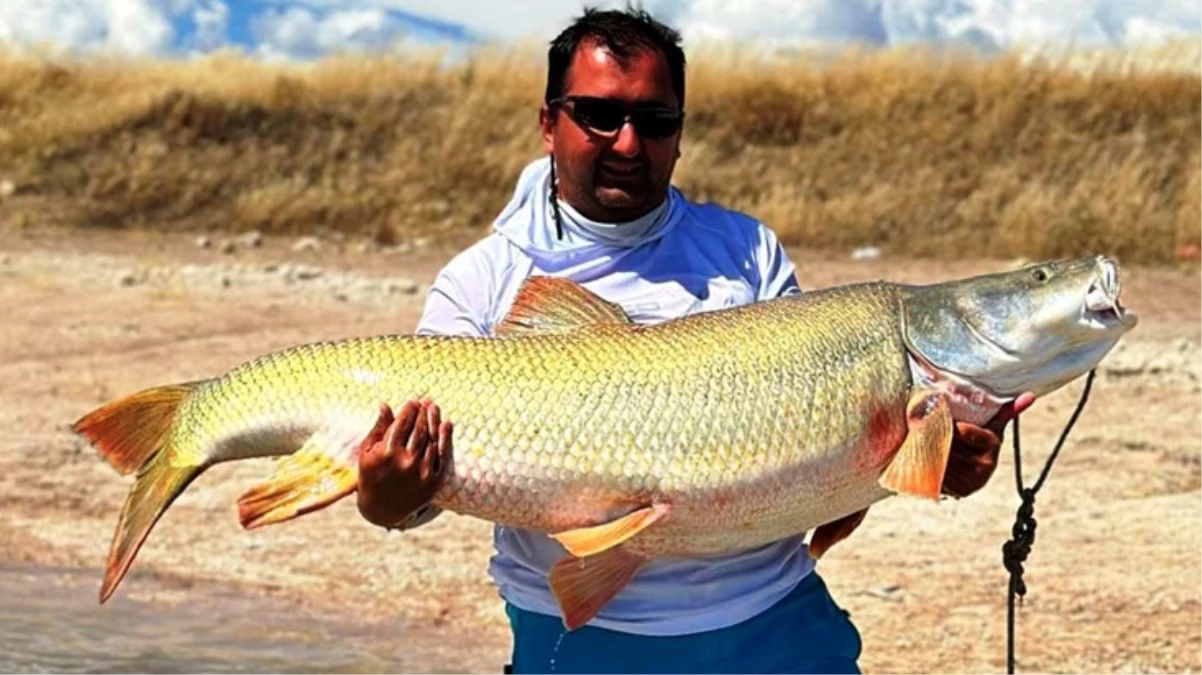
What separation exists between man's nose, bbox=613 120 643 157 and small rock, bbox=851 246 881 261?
12582 mm

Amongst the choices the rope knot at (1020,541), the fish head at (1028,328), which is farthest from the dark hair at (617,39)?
the rope knot at (1020,541)

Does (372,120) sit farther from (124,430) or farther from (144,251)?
(124,430)

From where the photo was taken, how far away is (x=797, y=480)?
10.8 feet

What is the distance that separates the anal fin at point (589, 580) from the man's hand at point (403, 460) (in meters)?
0.25

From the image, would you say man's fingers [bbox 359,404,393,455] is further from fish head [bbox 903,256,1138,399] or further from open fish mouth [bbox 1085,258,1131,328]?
open fish mouth [bbox 1085,258,1131,328]

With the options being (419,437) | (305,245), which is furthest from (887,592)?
(305,245)

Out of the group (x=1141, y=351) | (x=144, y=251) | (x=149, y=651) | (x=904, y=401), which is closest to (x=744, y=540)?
(x=904, y=401)

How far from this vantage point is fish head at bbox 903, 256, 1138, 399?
3.31 meters

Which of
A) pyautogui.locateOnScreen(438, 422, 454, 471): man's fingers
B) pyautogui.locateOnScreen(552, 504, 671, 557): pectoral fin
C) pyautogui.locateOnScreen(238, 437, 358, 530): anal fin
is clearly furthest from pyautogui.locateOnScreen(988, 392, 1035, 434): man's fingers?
pyautogui.locateOnScreen(238, 437, 358, 530): anal fin

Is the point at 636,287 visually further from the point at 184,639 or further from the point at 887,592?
the point at 184,639

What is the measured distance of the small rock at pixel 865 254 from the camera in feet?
52.4

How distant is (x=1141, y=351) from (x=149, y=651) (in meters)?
6.08

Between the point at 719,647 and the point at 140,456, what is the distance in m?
1.06

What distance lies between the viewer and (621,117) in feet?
11.6
